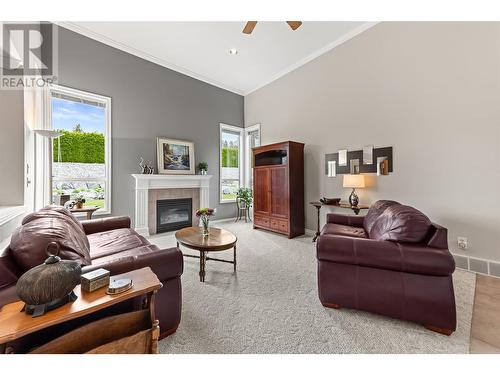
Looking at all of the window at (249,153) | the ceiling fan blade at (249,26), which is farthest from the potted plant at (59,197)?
the window at (249,153)

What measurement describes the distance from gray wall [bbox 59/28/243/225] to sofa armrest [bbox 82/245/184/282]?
3087 millimetres

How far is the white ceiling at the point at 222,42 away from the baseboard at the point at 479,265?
3715mm

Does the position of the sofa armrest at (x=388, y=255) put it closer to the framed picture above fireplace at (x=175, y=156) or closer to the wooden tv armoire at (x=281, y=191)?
the wooden tv armoire at (x=281, y=191)

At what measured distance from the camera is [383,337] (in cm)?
149

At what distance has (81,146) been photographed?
363 centimetres

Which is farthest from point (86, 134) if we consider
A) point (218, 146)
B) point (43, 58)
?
point (218, 146)

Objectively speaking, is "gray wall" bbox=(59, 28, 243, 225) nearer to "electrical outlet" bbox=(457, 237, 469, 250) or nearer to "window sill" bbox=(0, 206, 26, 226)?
"window sill" bbox=(0, 206, 26, 226)

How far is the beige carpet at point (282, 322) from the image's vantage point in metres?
1.41

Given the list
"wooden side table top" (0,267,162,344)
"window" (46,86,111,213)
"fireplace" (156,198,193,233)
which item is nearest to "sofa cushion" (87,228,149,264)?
"wooden side table top" (0,267,162,344)

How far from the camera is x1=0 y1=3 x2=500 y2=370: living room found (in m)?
1.17

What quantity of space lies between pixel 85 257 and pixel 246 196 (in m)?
4.26

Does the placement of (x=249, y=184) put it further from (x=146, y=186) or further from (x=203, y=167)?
(x=146, y=186)
